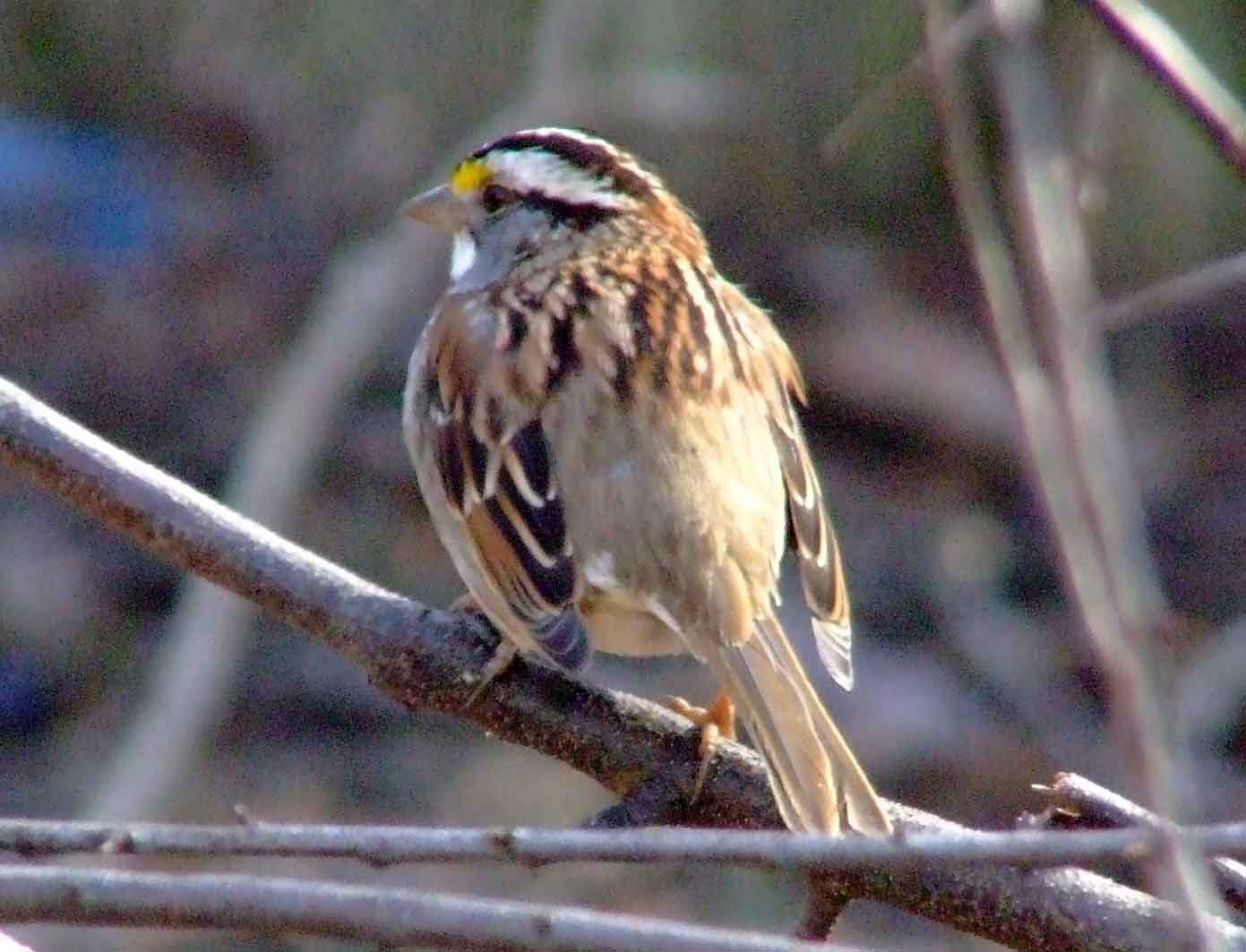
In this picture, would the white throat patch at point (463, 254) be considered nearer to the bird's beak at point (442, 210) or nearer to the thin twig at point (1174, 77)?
the bird's beak at point (442, 210)

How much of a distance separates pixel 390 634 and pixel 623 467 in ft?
1.91

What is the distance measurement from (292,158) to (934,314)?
2086 millimetres

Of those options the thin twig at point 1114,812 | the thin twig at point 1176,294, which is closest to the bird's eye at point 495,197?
the thin twig at point 1114,812

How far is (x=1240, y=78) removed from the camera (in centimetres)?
649

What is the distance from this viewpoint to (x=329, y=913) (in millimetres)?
1606

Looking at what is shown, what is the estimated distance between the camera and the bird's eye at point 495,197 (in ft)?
13.3

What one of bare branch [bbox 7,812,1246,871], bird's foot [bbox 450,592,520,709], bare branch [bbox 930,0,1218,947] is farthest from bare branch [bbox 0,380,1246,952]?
bare branch [bbox 930,0,1218,947]

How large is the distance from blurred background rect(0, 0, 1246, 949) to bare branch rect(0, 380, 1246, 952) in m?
2.31

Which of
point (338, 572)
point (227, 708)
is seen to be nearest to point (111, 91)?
point (227, 708)

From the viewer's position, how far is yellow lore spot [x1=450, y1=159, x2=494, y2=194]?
406cm

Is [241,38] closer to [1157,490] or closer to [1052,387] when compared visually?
[1157,490]

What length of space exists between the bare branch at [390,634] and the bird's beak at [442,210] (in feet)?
4.25

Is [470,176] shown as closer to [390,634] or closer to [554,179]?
[554,179]

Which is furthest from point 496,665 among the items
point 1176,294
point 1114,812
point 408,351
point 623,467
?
point 408,351
